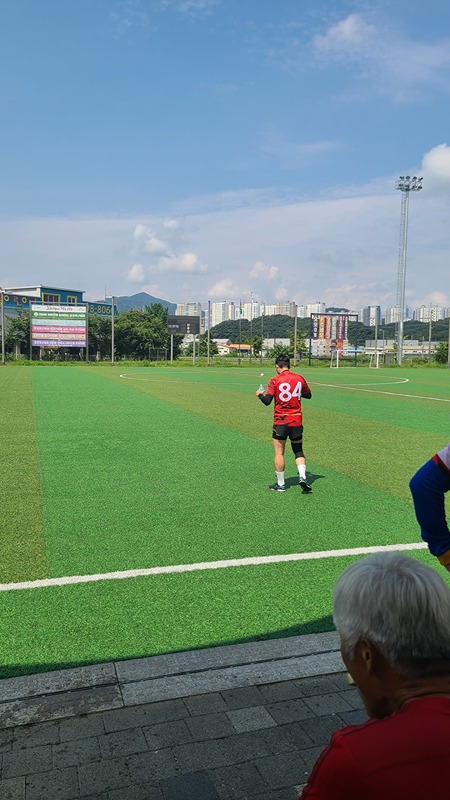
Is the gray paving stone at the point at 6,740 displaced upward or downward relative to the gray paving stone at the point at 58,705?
downward

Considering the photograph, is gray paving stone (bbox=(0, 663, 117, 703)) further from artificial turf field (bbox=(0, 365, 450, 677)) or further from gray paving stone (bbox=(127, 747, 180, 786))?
gray paving stone (bbox=(127, 747, 180, 786))

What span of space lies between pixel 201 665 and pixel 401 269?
206 ft

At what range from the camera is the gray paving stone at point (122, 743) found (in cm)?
285

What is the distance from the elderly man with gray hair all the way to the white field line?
13.0ft

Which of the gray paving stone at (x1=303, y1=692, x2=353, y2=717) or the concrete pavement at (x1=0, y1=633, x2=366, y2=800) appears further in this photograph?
the gray paving stone at (x1=303, y1=692, x2=353, y2=717)

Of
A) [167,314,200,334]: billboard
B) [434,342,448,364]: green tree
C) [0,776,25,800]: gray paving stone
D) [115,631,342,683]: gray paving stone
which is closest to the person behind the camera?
[0,776,25,800]: gray paving stone

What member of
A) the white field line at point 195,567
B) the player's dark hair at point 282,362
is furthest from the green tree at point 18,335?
the white field line at point 195,567

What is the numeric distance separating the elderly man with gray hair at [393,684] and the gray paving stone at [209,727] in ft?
5.62

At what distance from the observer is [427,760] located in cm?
129

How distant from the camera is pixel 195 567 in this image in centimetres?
546

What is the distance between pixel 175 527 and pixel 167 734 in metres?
3.72

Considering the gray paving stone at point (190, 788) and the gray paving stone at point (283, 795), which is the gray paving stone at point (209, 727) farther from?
the gray paving stone at point (283, 795)

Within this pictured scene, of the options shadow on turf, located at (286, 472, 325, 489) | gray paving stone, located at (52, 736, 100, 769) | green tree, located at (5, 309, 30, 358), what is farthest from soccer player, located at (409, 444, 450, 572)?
green tree, located at (5, 309, 30, 358)

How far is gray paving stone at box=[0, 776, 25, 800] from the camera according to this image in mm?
2564
